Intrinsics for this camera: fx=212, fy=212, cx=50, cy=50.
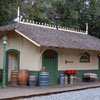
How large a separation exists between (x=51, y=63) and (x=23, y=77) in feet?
6.83

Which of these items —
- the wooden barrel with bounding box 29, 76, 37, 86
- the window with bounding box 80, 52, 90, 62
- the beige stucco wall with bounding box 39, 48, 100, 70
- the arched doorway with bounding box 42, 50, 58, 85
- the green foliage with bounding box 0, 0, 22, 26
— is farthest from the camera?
the green foliage with bounding box 0, 0, 22, 26

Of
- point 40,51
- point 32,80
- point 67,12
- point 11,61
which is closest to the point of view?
point 32,80

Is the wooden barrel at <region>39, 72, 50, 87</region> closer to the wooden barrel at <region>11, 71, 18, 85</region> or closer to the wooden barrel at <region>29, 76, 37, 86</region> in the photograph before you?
the wooden barrel at <region>29, 76, 37, 86</region>

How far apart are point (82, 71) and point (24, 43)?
480 centimetres

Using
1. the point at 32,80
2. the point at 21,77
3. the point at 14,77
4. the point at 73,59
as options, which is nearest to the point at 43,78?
the point at 32,80

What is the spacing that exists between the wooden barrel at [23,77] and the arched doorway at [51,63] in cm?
129

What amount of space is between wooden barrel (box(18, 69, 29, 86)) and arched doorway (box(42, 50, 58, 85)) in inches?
50.8

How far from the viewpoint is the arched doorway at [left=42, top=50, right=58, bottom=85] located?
→ 12.3m

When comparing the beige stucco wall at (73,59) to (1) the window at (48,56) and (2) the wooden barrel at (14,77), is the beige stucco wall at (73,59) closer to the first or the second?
(1) the window at (48,56)

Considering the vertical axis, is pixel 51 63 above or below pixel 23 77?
above

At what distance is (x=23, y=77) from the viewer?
11.4 meters

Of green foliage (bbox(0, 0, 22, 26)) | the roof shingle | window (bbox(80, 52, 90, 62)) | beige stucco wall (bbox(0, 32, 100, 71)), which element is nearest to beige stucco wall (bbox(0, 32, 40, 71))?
beige stucco wall (bbox(0, 32, 100, 71))

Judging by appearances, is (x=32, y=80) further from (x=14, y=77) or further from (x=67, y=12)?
(x=67, y=12)

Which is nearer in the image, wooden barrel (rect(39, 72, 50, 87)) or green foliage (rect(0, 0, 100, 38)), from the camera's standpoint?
wooden barrel (rect(39, 72, 50, 87))
